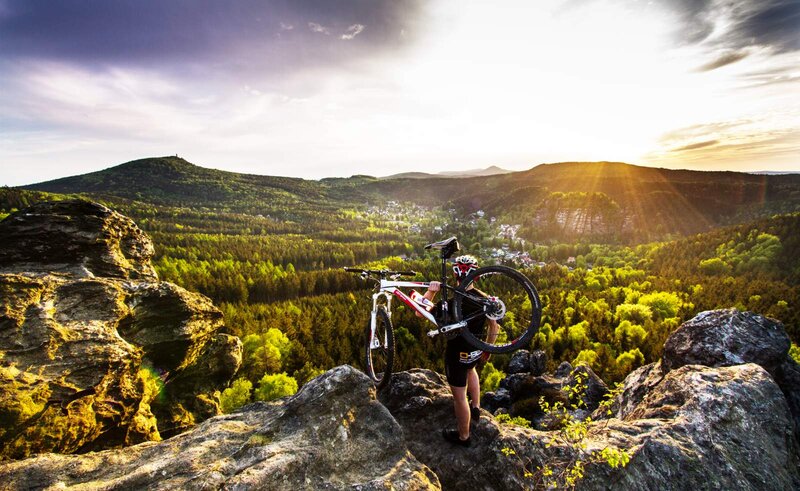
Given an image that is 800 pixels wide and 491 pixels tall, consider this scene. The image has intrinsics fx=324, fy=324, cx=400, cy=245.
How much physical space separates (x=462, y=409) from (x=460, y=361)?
53.8 inches

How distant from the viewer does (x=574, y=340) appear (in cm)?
5334

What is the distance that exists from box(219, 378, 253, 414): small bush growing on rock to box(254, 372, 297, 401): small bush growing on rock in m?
1.33

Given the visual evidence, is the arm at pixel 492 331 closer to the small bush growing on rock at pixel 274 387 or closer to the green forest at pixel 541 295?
the small bush growing on rock at pixel 274 387

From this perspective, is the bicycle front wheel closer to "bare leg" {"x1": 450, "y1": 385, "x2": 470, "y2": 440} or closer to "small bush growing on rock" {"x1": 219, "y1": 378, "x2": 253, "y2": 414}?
"bare leg" {"x1": 450, "y1": 385, "x2": 470, "y2": 440}

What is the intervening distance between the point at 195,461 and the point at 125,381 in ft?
29.7

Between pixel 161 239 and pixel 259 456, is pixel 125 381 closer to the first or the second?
pixel 259 456

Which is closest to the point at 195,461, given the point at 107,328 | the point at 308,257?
the point at 107,328

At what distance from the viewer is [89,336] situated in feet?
35.7

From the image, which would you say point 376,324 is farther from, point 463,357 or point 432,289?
point 463,357

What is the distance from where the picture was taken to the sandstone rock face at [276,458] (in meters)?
5.84

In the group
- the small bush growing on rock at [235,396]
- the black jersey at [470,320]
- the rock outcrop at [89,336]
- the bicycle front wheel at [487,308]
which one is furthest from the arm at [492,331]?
the small bush growing on rock at [235,396]

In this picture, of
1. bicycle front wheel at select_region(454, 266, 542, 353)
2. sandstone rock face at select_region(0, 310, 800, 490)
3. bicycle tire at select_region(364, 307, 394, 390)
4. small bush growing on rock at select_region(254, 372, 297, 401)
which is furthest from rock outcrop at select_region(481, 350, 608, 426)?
bicycle front wheel at select_region(454, 266, 542, 353)

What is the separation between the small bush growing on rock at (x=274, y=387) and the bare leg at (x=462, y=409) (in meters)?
26.6

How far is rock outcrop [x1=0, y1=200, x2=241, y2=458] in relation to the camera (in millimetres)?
9000
